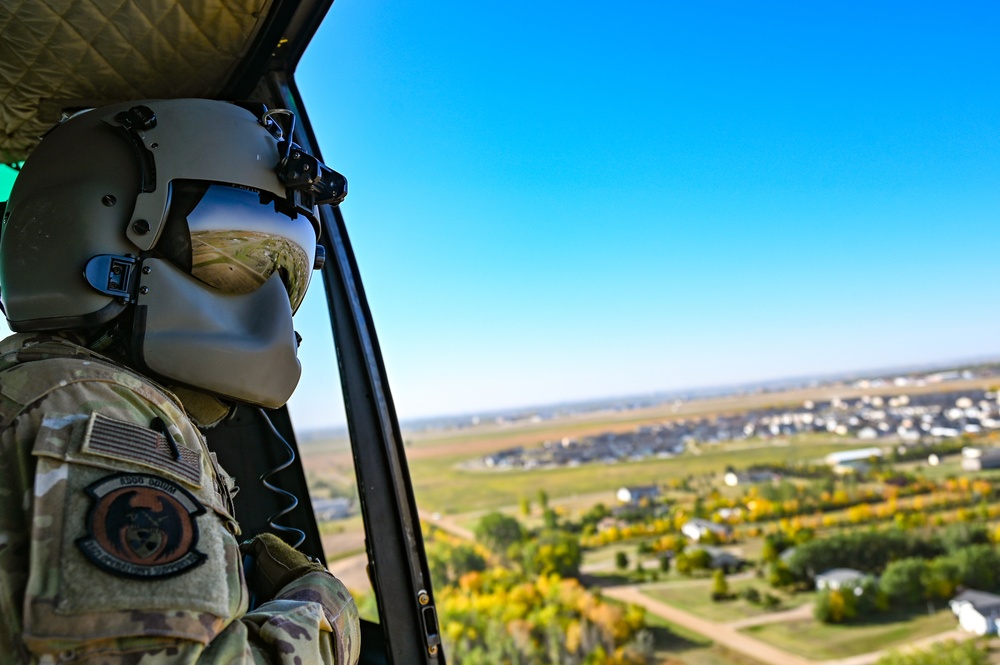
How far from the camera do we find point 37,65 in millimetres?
1417

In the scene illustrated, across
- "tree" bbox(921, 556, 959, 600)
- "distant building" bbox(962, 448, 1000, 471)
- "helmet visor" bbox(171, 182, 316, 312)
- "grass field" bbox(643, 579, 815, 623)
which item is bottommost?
"grass field" bbox(643, 579, 815, 623)

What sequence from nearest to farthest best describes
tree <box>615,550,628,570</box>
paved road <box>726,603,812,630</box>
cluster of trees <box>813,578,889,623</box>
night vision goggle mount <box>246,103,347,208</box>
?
night vision goggle mount <box>246,103,347,208</box> < cluster of trees <box>813,578,889,623</box> < paved road <box>726,603,812,630</box> < tree <box>615,550,628,570</box>

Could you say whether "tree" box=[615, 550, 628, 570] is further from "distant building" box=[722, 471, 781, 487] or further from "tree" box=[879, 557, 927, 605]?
"tree" box=[879, 557, 927, 605]

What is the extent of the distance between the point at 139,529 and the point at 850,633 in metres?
6.59

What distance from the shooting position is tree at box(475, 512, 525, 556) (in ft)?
51.3

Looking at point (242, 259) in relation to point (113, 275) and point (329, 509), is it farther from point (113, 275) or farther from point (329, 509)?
point (329, 509)

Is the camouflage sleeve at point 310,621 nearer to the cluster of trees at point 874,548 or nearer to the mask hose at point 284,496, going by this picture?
the mask hose at point 284,496

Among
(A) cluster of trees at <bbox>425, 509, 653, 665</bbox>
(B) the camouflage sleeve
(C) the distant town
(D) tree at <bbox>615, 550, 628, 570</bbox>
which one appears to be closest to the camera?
(B) the camouflage sleeve

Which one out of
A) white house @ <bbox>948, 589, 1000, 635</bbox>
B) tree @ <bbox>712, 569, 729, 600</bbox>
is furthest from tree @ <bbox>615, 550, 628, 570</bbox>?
white house @ <bbox>948, 589, 1000, 635</bbox>

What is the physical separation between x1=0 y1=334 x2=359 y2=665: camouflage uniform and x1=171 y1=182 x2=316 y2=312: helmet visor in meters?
0.27

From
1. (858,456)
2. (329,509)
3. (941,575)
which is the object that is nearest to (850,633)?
(858,456)

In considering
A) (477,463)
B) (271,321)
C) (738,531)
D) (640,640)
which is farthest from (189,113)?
(477,463)

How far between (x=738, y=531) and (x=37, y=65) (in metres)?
8.12

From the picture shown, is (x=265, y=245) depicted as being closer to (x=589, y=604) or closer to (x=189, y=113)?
(x=189, y=113)
